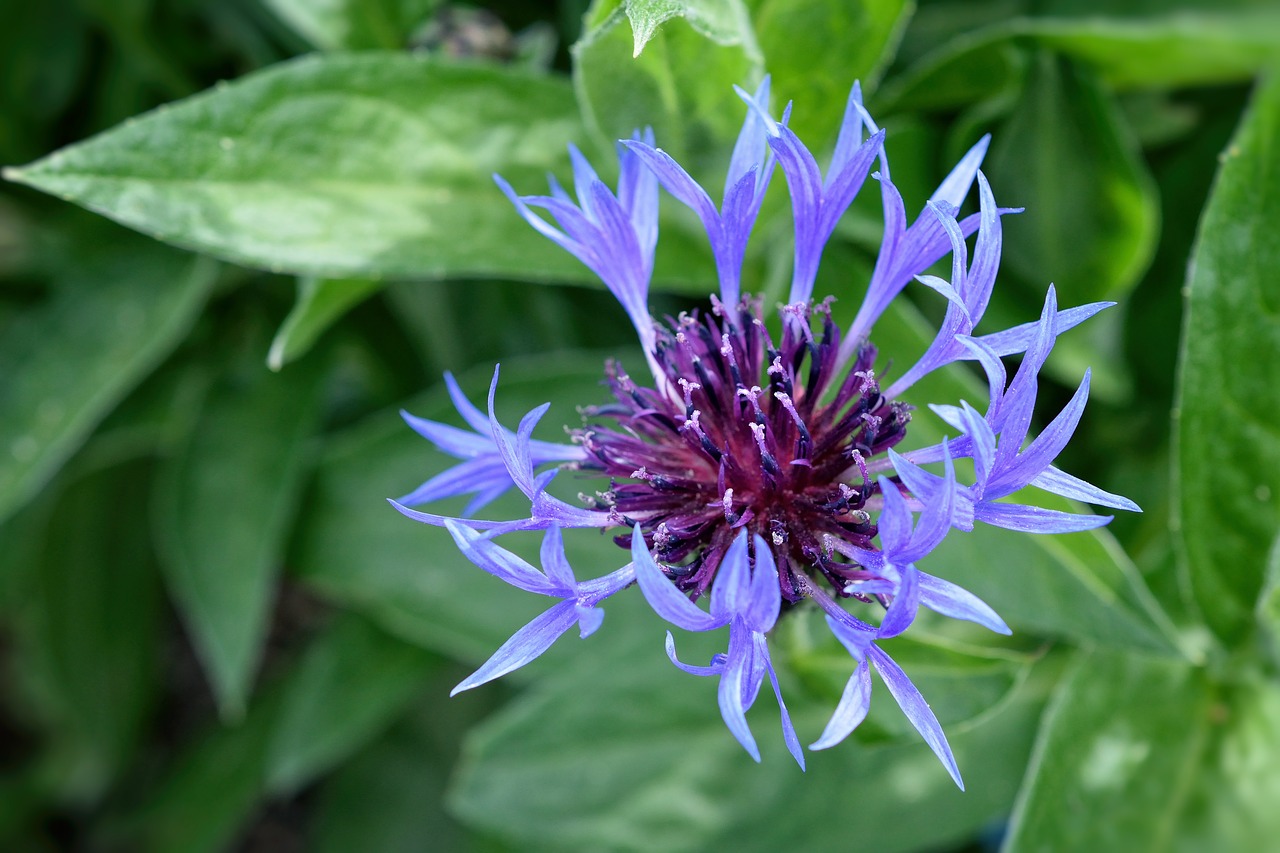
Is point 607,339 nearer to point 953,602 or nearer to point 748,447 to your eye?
point 748,447

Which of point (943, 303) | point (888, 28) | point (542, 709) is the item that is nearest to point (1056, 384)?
point (943, 303)

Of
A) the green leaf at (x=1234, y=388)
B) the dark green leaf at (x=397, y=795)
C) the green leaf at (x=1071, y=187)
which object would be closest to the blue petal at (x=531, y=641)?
the green leaf at (x=1234, y=388)

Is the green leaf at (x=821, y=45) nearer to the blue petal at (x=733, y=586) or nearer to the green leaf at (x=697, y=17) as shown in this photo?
the green leaf at (x=697, y=17)

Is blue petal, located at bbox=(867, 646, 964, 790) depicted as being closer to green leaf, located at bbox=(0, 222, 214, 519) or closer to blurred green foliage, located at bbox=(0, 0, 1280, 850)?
blurred green foliage, located at bbox=(0, 0, 1280, 850)

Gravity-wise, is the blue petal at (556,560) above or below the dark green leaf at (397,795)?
above

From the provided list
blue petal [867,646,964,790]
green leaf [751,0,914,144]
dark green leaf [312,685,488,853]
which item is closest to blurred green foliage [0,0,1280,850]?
green leaf [751,0,914,144]

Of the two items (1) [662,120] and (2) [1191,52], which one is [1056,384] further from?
(1) [662,120]

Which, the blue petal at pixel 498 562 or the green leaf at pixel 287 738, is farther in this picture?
the green leaf at pixel 287 738
